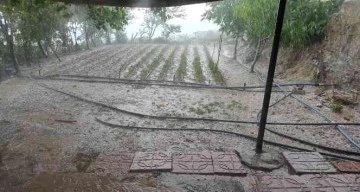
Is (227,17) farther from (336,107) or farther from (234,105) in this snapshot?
(336,107)

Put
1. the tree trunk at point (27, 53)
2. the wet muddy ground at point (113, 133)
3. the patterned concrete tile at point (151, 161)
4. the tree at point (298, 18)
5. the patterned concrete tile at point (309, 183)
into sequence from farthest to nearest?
1. the tree trunk at point (27, 53)
2. the tree at point (298, 18)
3. the patterned concrete tile at point (151, 161)
4. the wet muddy ground at point (113, 133)
5. the patterned concrete tile at point (309, 183)

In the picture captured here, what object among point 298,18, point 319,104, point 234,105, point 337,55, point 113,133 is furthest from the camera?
point 298,18

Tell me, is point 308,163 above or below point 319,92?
below

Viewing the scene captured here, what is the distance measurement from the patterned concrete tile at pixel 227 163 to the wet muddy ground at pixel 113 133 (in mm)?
126

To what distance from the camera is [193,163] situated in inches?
197

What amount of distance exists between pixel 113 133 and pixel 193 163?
7.02ft

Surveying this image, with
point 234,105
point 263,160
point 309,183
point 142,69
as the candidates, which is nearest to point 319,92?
point 234,105

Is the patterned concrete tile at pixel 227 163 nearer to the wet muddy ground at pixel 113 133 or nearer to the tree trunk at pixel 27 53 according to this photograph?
the wet muddy ground at pixel 113 133

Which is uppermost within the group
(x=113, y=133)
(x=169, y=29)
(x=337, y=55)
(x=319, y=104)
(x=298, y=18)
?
(x=298, y=18)

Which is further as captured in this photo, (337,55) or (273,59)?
(337,55)

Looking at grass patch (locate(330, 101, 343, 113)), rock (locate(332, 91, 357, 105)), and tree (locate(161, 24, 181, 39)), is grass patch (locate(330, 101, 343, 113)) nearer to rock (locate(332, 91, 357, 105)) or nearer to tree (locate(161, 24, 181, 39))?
rock (locate(332, 91, 357, 105))

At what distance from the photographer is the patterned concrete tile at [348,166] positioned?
15.7 feet

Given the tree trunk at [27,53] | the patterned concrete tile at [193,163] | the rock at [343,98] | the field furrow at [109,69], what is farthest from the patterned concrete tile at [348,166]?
the tree trunk at [27,53]

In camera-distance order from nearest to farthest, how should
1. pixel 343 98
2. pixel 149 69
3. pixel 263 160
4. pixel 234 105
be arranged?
1. pixel 263 160
2. pixel 343 98
3. pixel 234 105
4. pixel 149 69
